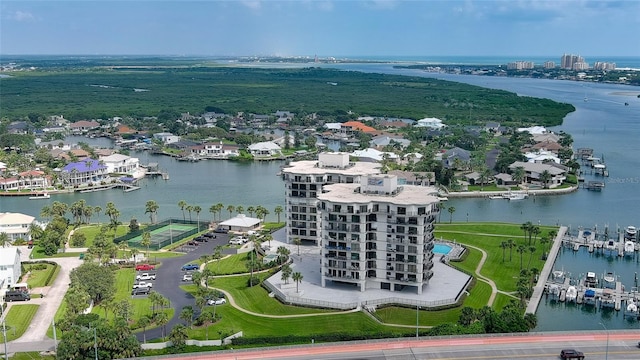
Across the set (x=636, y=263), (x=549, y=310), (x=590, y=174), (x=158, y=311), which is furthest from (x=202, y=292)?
(x=590, y=174)

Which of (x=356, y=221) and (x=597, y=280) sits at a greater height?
(x=356, y=221)

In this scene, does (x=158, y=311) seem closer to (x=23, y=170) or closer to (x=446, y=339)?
(x=446, y=339)

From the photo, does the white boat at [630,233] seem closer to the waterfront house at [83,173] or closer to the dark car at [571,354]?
the dark car at [571,354]

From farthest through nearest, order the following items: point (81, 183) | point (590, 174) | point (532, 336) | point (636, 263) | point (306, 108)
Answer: point (306, 108)
point (590, 174)
point (81, 183)
point (636, 263)
point (532, 336)

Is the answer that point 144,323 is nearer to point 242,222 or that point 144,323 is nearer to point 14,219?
point 242,222

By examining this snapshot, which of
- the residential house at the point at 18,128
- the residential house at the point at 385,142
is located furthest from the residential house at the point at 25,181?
the residential house at the point at 385,142

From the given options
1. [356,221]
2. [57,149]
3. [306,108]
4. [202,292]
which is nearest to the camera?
[202,292]

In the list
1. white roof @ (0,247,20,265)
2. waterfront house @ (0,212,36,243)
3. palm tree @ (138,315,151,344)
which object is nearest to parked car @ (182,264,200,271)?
palm tree @ (138,315,151,344)
